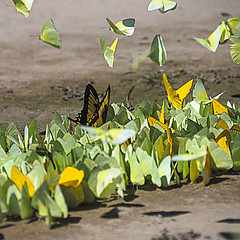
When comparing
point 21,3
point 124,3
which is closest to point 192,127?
point 21,3

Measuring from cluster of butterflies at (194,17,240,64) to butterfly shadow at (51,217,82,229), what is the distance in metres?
1.03

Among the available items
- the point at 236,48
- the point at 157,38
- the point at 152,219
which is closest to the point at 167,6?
the point at 157,38

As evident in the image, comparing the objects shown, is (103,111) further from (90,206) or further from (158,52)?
(90,206)

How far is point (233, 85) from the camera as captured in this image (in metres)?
4.67

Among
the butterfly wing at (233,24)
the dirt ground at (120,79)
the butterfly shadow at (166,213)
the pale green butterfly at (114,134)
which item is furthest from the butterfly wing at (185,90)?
the pale green butterfly at (114,134)

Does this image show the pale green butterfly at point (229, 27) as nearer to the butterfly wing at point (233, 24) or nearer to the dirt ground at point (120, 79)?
the butterfly wing at point (233, 24)

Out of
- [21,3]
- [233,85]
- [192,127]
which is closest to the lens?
[21,3]

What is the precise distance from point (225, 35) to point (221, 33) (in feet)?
0.14

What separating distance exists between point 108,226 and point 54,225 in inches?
9.3

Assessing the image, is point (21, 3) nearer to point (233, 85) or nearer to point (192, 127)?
point (192, 127)

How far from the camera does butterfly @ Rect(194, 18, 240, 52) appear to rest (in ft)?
7.53

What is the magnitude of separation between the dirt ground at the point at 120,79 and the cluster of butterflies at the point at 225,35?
43 centimetres

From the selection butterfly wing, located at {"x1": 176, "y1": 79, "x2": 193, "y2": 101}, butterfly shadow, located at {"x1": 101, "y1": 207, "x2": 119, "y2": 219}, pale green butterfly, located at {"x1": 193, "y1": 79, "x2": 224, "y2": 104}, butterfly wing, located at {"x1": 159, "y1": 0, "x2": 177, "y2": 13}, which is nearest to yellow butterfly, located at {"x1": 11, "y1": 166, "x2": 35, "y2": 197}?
butterfly shadow, located at {"x1": 101, "y1": 207, "x2": 119, "y2": 219}

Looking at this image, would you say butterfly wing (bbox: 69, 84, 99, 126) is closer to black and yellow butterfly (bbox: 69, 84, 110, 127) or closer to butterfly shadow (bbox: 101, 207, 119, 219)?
black and yellow butterfly (bbox: 69, 84, 110, 127)
